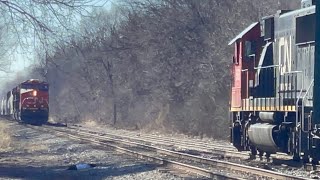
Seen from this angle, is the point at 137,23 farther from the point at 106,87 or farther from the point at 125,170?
the point at 125,170

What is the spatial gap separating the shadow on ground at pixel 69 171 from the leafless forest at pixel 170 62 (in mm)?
6848

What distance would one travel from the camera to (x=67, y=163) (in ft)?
55.8

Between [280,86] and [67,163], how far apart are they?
19.5 ft

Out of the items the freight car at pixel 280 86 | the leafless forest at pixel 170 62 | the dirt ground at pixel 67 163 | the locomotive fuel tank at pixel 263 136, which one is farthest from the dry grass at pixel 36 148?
the locomotive fuel tank at pixel 263 136

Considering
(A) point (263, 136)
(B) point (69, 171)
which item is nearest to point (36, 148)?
(B) point (69, 171)

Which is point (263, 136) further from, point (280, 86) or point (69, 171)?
point (69, 171)

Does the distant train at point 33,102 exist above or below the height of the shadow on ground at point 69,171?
above

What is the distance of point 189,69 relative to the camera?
120 ft

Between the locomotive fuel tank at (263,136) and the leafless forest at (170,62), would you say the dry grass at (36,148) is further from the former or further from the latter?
the locomotive fuel tank at (263,136)

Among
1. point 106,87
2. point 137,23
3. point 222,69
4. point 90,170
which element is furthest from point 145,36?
point 90,170

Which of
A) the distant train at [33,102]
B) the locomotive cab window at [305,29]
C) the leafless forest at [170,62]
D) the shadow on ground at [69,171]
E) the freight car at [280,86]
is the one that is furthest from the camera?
the distant train at [33,102]

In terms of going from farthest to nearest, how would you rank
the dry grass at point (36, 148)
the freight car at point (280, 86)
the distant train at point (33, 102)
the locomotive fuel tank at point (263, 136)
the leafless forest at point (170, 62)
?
the distant train at point (33, 102), the leafless forest at point (170, 62), the dry grass at point (36, 148), the locomotive fuel tank at point (263, 136), the freight car at point (280, 86)

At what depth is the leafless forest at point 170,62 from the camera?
31594mm

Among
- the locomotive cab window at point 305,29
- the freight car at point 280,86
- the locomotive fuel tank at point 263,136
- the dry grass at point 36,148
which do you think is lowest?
the dry grass at point 36,148
